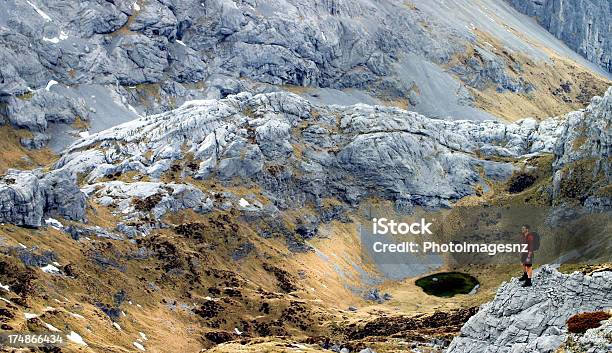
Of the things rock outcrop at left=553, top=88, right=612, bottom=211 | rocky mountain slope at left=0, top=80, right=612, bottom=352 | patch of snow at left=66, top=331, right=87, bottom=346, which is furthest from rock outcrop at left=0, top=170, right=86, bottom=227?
rock outcrop at left=553, top=88, right=612, bottom=211

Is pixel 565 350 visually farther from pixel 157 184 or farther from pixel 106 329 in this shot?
pixel 157 184

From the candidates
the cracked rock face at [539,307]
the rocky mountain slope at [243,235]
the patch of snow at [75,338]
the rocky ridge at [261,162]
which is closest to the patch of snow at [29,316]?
the rocky mountain slope at [243,235]

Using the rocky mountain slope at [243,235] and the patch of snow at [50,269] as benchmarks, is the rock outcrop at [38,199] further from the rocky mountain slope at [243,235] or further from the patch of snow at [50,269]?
the patch of snow at [50,269]

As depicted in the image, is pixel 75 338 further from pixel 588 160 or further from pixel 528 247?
pixel 588 160

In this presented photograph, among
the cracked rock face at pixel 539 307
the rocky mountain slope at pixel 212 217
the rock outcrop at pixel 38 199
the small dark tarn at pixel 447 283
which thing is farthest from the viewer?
the small dark tarn at pixel 447 283

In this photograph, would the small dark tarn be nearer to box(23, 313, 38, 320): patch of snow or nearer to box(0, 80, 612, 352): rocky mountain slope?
box(0, 80, 612, 352): rocky mountain slope

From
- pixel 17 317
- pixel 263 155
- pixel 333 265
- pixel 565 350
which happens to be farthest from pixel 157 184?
pixel 565 350
